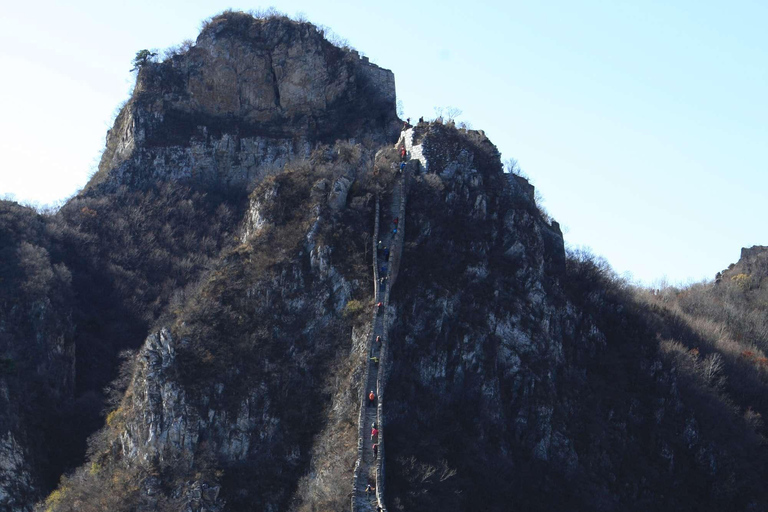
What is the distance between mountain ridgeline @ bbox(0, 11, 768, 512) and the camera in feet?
218

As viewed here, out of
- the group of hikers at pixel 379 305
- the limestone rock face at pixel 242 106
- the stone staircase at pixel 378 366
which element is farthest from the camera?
the limestone rock face at pixel 242 106

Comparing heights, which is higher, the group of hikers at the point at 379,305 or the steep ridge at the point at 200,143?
the steep ridge at the point at 200,143

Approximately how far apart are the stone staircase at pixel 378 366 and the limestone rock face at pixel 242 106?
25.0m

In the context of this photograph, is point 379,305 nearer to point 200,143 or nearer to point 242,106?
point 200,143

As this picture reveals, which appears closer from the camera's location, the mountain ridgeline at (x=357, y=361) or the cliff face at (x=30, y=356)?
the mountain ridgeline at (x=357, y=361)

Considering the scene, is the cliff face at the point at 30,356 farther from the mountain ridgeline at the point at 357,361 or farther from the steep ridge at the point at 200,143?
the steep ridge at the point at 200,143

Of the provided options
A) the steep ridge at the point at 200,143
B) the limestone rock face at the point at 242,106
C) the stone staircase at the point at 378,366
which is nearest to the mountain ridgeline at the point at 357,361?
the stone staircase at the point at 378,366

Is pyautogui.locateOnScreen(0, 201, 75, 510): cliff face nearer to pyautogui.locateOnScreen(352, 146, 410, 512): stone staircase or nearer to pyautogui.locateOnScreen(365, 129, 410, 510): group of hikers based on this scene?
pyautogui.locateOnScreen(352, 146, 410, 512): stone staircase

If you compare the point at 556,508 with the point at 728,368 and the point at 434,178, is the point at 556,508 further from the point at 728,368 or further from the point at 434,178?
the point at 728,368

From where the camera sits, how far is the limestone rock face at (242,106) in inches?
4055

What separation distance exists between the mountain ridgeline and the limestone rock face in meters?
4.46

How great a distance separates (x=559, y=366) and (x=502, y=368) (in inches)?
190

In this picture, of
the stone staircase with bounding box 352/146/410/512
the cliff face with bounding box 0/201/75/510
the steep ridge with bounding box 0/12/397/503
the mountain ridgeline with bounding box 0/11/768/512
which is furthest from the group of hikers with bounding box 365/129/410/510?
the cliff face with bounding box 0/201/75/510

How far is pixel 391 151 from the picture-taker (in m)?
84.9
